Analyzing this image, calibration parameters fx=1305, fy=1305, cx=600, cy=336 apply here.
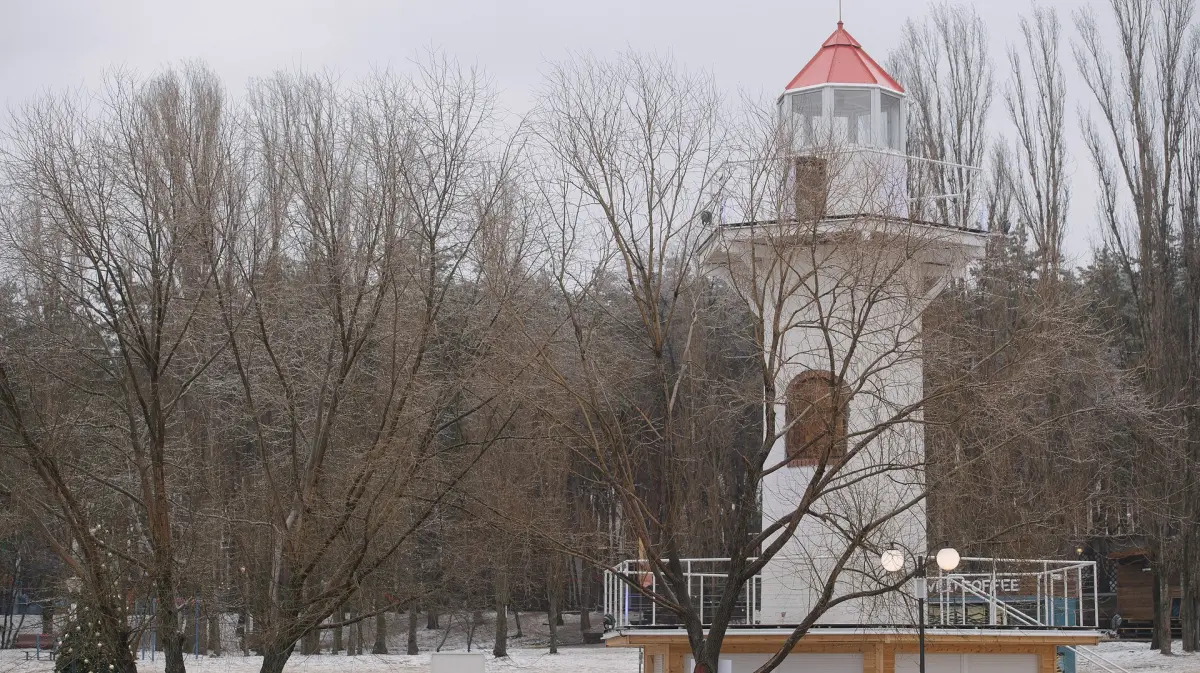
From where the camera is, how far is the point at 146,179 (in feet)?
56.1

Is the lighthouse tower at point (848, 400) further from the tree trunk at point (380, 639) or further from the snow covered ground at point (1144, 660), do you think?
the tree trunk at point (380, 639)

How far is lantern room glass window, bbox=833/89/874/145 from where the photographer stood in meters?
17.0

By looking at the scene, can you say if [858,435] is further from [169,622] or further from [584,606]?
[584,606]

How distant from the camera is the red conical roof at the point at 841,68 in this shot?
17.2 metres

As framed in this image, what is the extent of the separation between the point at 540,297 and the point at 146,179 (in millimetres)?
5384

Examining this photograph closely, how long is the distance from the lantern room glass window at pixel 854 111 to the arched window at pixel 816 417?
10.7 ft

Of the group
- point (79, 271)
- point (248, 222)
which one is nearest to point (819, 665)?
point (248, 222)

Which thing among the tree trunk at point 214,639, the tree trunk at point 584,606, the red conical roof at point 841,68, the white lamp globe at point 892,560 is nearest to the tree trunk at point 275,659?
the white lamp globe at point 892,560

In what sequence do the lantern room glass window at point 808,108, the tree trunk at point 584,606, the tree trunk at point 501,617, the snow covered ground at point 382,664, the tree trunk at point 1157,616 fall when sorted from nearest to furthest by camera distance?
1. the lantern room glass window at point 808,108
2. the snow covered ground at point 382,664
3. the tree trunk at point 1157,616
4. the tree trunk at point 501,617
5. the tree trunk at point 584,606

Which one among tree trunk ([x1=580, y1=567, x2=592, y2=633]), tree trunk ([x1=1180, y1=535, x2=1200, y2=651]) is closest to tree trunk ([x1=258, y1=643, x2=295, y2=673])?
tree trunk ([x1=1180, y1=535, x2=1200, y2=651])

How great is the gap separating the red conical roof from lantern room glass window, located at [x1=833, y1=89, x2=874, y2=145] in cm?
16

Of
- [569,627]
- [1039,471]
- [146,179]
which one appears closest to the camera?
[146,179]

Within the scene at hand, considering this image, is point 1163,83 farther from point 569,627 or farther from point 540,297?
point 569,627

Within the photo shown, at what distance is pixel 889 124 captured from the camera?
17.2 m
